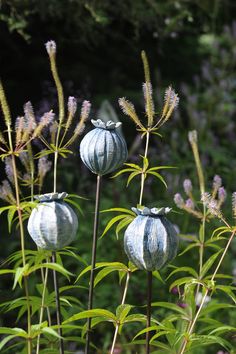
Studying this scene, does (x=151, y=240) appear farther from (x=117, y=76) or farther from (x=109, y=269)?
(x=117, y=76)

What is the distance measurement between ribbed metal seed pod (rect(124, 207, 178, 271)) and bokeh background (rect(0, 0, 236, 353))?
5.72 ft

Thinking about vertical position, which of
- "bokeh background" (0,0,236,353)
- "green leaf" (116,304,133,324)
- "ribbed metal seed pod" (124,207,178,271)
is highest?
"bokeh background" (0,0,236,353)

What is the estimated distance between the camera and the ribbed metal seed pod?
1.59 metres

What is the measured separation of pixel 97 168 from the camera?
1743 millimetres

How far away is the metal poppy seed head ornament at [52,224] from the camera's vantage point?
161cm

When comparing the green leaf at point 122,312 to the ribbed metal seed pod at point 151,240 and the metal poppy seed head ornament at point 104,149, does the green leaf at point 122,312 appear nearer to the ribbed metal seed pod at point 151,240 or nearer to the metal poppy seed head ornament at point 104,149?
the ribbed metal seed pod at point 151,240

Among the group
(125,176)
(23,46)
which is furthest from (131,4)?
(125,176)

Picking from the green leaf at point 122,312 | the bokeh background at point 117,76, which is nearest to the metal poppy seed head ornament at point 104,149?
the green leaf at point 122,312

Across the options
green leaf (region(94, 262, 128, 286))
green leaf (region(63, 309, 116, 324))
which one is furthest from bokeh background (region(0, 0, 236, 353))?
green leaf (region(63, 309, 116, 324))

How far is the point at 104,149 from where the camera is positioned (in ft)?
5.59

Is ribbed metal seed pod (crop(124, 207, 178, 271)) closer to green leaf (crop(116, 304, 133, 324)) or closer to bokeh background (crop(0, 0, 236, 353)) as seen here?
green leaf (crop(116, 304, 133, 324))

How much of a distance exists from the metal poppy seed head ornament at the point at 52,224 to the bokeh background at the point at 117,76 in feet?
5.66

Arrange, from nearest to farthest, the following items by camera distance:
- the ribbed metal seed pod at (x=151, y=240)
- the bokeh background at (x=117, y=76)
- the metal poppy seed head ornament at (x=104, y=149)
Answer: the ribbed metal seed pod at (x=151, y=240)
the metal poppy seed head ornament at (x=104, y=149)
the bokeh background at (x=117, y=76)

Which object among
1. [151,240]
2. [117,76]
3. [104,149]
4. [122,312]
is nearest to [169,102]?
[104,149]
